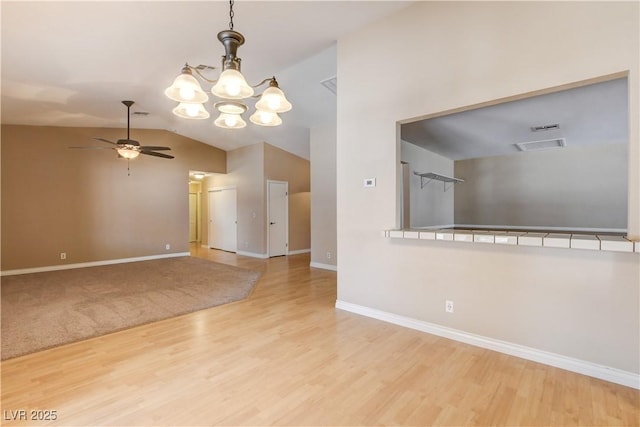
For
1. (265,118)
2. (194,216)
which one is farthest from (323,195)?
(194,216)

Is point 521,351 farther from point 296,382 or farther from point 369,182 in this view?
point 369,182

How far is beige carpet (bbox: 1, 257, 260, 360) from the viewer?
3066mm

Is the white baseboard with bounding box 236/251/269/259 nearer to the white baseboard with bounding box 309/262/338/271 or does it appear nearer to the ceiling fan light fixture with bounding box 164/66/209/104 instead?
the white baseboard with bounding box 309/262/338/271

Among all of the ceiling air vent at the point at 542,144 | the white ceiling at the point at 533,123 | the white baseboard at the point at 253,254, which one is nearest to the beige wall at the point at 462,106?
the white ceiling at the point at 533,123

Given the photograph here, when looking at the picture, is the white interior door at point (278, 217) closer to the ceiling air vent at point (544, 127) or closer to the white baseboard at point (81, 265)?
the white baseboard at point (81, 265)

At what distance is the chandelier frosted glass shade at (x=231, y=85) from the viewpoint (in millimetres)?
1793

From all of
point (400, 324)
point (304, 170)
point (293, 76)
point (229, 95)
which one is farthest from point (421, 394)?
point (304, 170)

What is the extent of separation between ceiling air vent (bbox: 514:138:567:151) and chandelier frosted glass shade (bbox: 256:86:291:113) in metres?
4.18

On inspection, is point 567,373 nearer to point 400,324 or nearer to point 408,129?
point 400,324

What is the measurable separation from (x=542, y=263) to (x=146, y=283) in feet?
18.0

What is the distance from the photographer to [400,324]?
318 centimetres

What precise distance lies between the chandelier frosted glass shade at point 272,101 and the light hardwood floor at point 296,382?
1.99 m

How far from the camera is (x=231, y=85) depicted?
5.96 feet

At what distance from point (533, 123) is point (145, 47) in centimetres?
472
